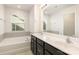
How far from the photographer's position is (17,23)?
4.76m

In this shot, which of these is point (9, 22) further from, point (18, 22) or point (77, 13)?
point (77, 13)

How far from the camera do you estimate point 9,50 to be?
2.92 m

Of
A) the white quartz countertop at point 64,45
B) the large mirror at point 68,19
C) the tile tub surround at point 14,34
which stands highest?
the large mirror at point 68,19

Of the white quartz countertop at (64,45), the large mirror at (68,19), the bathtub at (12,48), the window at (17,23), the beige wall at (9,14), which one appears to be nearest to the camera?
the white quartz countertop at (64,45)

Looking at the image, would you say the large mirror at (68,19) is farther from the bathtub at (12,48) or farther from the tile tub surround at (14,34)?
the tile tub surround at (14,34)

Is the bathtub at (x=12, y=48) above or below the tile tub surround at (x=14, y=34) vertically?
below

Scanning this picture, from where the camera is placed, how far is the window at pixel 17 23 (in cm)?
459

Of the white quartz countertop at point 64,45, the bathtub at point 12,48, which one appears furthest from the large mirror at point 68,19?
the bathtub at point 12,48

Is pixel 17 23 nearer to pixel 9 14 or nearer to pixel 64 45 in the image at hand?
pixel 9 14

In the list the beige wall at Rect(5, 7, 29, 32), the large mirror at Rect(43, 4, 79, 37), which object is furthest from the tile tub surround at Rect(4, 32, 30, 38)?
the large mirror at Rect(43, 4, 79, 37)

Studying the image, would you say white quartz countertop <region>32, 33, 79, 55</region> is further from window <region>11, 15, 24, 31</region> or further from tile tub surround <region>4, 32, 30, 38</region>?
window <region>11, 15, 24, 31</region>

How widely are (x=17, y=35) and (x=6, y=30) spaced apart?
2.18 ft

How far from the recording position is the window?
4.59 m
